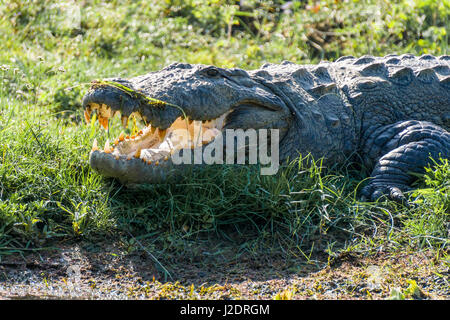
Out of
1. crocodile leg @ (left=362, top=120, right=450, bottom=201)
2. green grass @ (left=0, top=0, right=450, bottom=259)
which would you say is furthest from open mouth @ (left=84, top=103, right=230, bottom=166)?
crocodile leg @ (left=362, top=120, right=450, bottom=201)

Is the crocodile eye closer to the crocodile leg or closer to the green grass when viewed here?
the green grass

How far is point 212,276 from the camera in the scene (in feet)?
11.4

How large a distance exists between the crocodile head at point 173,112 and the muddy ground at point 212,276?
611 millimetres

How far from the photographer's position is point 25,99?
5934 millimetres

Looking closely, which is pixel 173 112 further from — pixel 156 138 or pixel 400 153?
pixel 400 153

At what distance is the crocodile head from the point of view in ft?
12.8

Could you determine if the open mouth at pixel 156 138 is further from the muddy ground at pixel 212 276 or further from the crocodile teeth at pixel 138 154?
the muddy ground at pixel 212 276

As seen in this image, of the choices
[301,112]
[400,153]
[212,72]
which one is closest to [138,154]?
[212,72]

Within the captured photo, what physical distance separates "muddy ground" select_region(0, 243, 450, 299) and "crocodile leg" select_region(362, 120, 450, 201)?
85cm

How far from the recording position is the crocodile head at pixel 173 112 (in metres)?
3.89

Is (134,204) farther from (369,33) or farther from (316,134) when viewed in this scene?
(369,33)

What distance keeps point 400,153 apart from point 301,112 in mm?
841

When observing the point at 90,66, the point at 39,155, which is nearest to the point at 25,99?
the point at 90,66

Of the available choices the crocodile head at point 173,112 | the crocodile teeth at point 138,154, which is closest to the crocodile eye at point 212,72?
the crocodile head at point 173,112
